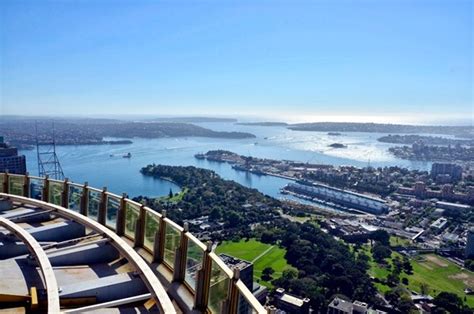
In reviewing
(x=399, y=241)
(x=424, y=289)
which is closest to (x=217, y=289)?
(x=424, y=289)

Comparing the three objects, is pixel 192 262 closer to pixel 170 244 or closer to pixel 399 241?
pixel 170 244

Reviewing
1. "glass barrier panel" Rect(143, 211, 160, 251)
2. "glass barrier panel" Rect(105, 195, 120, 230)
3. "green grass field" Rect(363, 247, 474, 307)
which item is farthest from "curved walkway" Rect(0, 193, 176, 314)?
"green grass field" Rect(363, 247, 474, 307)

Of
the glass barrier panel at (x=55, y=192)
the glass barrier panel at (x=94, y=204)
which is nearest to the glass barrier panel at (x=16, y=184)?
the glass barrier panel at (x=55, y=192)

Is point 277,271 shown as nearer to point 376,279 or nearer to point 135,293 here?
point 376,279

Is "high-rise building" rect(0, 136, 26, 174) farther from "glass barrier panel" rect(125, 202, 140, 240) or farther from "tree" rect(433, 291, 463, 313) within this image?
"tree" rect(433, 291, 463, 313)

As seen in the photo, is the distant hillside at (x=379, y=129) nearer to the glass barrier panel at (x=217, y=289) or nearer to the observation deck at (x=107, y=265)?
the observation deck at (x=107, y=265)

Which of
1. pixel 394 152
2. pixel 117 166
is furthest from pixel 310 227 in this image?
pixel 394 152

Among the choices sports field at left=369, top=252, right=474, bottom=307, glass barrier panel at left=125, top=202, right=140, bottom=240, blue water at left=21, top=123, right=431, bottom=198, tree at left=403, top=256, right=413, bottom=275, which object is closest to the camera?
glass barrier panel at left=125, top=202, right=140, bottom=240
